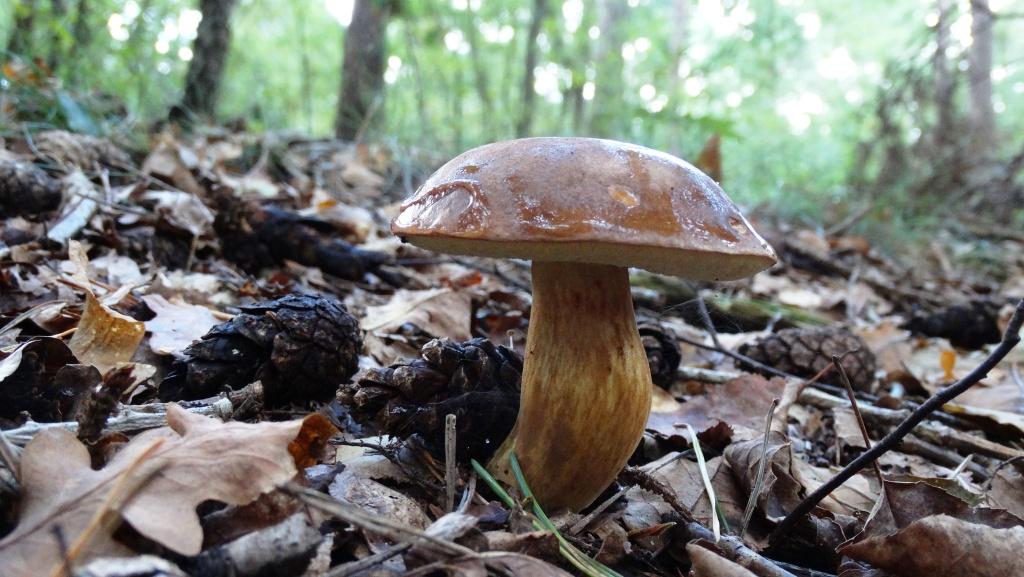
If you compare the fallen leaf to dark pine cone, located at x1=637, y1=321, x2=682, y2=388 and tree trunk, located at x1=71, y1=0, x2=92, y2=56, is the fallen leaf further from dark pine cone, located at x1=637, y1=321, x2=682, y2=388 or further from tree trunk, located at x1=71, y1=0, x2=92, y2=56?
tree trunk, located at x1=71, y1=0, x2=92, y2=56

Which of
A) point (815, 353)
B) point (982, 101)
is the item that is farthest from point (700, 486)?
point (982, 101)

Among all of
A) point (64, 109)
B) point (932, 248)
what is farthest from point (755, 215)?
point (64, 109)

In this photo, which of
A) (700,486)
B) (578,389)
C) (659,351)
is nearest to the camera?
(578,389)

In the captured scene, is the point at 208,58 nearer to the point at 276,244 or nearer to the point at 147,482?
the point at 276,244

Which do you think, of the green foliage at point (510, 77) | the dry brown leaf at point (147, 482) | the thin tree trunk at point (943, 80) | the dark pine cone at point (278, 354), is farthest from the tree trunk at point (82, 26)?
the thin tree trunk at point (943, 80)

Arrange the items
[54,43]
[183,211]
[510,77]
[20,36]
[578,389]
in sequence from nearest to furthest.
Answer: [578,389], [183,211], [20,36], [54,43], [510,77]

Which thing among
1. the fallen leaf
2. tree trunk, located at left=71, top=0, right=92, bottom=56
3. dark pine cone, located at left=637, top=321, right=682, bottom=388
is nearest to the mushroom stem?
dark pine cone, located at left=637, top=321, right=682, bottom=388
